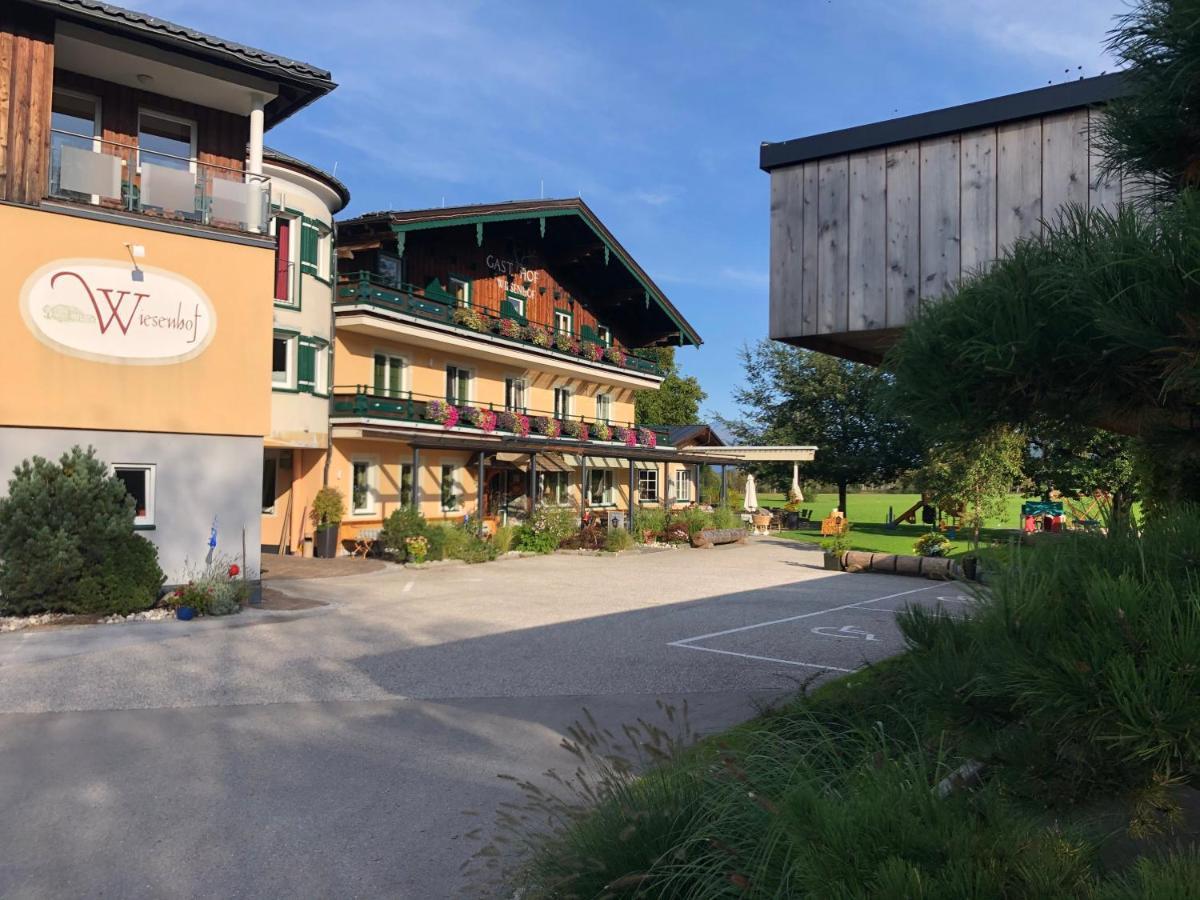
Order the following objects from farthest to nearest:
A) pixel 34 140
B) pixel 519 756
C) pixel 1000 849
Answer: pixel 34 140, pixel 519 756, pixel 1000 849

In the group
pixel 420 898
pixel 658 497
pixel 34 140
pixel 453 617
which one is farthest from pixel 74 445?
pixel 658 497

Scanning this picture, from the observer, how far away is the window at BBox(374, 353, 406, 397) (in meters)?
24.7

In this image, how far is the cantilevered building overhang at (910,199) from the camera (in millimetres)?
3732

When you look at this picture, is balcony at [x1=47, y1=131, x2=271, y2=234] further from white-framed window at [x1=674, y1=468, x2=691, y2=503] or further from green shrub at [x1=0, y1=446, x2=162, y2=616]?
white-framed window at [x1=674, y1=468, x2=691, y2=503]

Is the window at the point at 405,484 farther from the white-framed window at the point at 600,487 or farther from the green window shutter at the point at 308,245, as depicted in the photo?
the white-framed window at the point at 600,487

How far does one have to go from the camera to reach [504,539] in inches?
920

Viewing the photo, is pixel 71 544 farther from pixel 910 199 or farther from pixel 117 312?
pixel 910 199

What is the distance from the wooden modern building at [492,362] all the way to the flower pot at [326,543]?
1332 millimetres

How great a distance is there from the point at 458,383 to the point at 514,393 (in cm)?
291

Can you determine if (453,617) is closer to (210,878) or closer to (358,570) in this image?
(358,570)

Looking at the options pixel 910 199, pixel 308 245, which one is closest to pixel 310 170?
pixel 308 245

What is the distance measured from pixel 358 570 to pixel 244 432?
5750 mm

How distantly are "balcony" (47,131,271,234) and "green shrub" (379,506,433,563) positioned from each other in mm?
8524

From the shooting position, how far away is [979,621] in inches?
85.7
